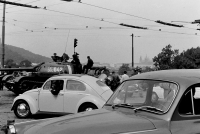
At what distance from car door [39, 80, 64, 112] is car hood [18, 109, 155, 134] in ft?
19.6

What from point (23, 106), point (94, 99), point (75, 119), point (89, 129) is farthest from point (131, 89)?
point (23, 106)

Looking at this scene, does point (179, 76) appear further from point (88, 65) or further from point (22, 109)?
point (88, 65)

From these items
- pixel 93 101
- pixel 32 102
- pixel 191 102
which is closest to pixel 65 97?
pixel 93 101

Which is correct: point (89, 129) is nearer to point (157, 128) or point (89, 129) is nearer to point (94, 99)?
point (157, 128)

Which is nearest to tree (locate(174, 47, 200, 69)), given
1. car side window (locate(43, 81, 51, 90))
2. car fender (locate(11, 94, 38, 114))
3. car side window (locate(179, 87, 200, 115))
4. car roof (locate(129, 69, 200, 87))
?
car side window (locate(43, 81, 51, 90))

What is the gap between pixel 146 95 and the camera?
13.4 ft

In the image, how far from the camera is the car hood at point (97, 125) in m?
3.17

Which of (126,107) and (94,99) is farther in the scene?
(94,99)

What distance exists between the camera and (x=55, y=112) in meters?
9.78

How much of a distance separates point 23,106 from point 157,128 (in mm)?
7562

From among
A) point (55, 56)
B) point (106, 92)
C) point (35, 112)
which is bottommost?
point (35, 112)

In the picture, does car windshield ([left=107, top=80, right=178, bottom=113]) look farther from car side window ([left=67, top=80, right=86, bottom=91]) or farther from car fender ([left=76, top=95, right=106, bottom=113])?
car side window ([left=67, top=80, right=86, bottom=91])

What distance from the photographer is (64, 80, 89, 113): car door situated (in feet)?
30.7

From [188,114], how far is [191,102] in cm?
16
